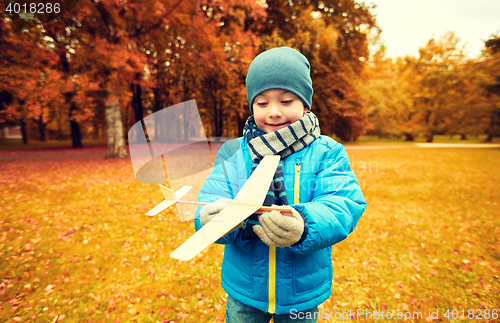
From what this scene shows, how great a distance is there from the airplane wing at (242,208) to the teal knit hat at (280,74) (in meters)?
0.52

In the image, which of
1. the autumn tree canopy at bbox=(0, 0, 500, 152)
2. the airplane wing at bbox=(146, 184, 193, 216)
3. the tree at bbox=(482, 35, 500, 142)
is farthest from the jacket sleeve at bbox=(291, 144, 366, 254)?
the tree at bbox=(482, 35, 500, 142)

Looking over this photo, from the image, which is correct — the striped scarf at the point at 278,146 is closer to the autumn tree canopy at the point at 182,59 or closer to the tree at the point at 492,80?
the autumn tree canopy at the point at 182,59

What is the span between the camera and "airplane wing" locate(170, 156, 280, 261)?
2.72 feet

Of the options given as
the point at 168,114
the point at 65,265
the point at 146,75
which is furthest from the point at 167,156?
the point at 146,75

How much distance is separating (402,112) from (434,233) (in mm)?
36882

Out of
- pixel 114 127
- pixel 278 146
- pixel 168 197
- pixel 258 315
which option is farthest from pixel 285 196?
pixel 114 127

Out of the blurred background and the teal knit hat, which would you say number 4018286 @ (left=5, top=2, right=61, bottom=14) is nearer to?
the blurred background

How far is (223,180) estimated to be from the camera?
1378 mm

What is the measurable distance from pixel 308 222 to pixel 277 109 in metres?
0.62

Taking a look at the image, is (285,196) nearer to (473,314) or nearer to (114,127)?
(473,314)

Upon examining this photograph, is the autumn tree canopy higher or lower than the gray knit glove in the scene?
higher

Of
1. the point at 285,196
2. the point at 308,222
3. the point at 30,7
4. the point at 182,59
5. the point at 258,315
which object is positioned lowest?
the point at 258,315

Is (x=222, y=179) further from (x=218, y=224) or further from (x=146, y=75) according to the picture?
(x=146, y=75)

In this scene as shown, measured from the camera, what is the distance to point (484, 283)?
3.99 meters
